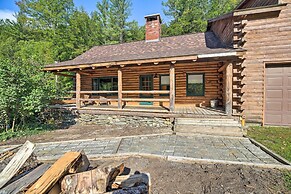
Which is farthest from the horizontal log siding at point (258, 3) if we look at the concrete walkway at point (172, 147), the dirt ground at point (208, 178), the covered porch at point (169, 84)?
the dirt ground at point (208, 178)

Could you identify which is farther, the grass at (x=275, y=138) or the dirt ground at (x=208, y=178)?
the grass at (x=275, y=138)

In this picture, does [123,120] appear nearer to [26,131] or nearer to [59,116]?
[59,116]

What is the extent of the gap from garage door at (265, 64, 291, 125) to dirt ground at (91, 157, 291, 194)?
4.46 meters

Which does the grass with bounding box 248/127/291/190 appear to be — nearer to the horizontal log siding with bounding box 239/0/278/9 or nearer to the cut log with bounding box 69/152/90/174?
the cut log with bounding box 69/152/90/174

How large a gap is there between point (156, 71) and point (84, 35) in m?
19.1

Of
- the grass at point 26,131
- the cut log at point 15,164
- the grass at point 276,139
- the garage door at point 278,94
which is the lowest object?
the grass at point 26,131

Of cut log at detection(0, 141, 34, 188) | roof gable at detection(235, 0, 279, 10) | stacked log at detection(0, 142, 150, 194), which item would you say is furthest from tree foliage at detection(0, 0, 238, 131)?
stacked log at detection(0, 142, 150, 194)

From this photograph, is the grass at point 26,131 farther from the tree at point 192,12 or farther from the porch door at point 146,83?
the tree at point 192,12

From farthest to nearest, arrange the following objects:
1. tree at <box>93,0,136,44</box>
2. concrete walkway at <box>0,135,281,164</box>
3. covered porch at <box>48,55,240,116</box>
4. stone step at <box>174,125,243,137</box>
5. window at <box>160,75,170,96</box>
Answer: tree at <box>93,0,136,44</box> → window at <box>160,75,170,96</box> → covered porch at <box>48,55,240,116</box> → stone step at <box>174,125,243,137</box> → concrete walkway at <box>0,135,281,164</box>

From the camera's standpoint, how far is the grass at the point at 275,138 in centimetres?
406

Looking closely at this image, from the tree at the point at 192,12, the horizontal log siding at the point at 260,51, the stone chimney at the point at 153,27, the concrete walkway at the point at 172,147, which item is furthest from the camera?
the tree at the point at 192,12

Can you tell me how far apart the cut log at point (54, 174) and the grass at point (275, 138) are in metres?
4.59

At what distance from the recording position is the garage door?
20.8ft

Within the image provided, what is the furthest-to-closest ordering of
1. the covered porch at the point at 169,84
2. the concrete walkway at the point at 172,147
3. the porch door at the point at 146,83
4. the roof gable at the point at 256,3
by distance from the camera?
the porch door at the point at 146,83 < the covered porch at the point at 169,84 < the roof gable at the point at 256,3 < the concrete walkway at the point at 172,147
